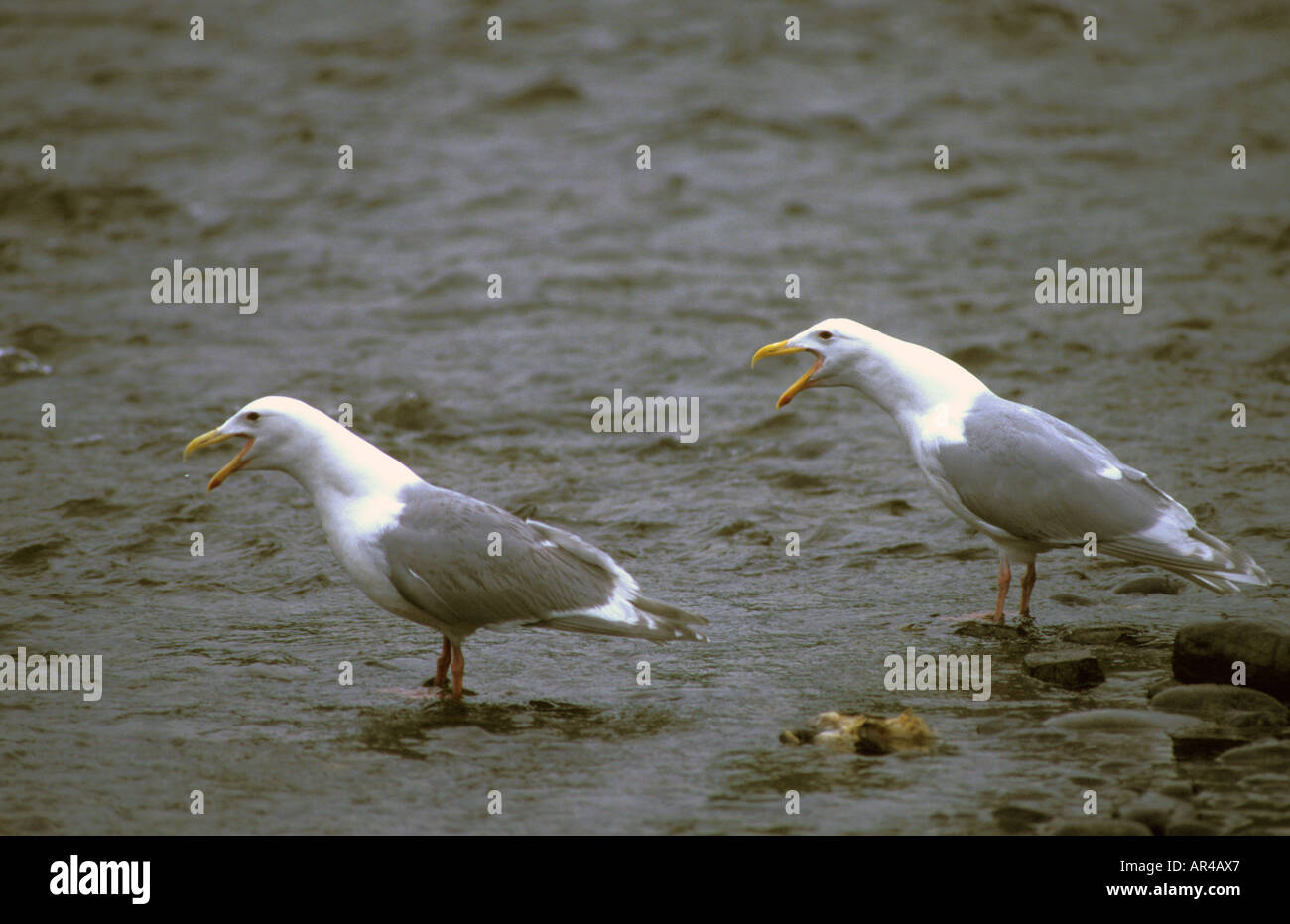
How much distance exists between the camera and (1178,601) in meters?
8.87

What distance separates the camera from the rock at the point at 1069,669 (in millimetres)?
7582

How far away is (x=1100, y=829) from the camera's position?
5953 mm

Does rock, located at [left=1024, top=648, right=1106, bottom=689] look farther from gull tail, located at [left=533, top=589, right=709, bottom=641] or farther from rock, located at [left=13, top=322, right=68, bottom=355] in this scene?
rock, located at [left=13, top=322, right=68, bottom=355]

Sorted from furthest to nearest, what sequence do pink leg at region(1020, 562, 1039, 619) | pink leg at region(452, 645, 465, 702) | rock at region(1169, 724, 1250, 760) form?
pink leg at region(1020, 562, 1039, 619), pink leg at region(452, 645, 465, 702), rock at region(1169, 724, 1250, 760)

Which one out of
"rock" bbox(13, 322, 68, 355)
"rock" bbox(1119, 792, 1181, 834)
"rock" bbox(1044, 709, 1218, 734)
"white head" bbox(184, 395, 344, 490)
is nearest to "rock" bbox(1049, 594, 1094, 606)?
"rock" bbox(1044, 709, 1218, 734)

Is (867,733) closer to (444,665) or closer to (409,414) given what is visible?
(444,665)

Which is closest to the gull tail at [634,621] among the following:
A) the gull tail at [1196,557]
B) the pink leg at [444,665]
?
the pink leg at [444,665]

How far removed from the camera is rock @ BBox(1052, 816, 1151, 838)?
19.5ft

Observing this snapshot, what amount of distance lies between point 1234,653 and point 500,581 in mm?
3301

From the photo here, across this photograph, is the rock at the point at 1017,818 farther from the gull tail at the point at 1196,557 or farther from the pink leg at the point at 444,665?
the pink leg at the point at 444,665

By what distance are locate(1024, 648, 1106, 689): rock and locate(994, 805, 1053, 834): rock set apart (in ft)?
4.66

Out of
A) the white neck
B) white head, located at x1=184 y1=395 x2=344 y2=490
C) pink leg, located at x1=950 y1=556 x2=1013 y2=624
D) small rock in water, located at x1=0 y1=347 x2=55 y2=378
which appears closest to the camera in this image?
white head, located at x1=184 y1=395 x2=344 y2=490

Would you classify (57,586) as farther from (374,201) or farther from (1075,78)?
(1075,78)

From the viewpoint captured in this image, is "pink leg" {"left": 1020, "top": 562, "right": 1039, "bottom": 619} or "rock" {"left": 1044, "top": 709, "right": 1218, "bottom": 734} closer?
"rock" {"left": 1044, "top": 709, "right": 1218, "bottom": 734}
